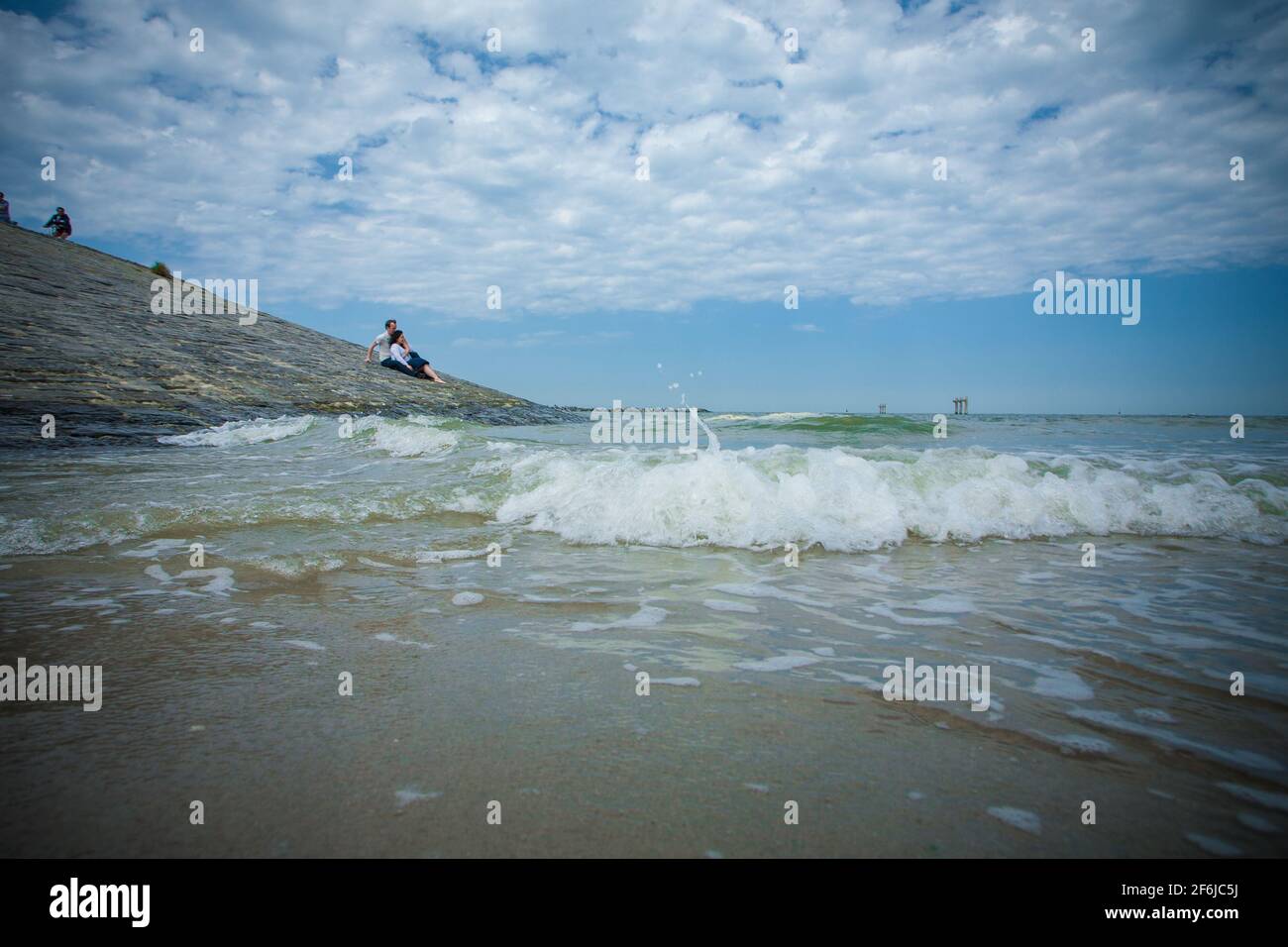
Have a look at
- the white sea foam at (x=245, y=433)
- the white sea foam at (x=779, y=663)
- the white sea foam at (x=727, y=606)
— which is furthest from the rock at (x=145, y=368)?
the white sea foam at (x=779, y=663)

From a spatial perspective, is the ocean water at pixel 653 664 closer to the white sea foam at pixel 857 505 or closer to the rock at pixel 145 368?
the white sea foam at pixel 857 505

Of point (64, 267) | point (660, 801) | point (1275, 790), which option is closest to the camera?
point (660, 801)

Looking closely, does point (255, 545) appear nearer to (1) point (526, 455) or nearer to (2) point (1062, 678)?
(1) point (526, 455)

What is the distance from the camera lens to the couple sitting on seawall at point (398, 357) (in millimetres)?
19453

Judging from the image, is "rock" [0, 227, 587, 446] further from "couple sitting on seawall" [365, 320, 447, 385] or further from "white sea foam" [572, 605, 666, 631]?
"white sea foam" [572, 605, 666, 631]

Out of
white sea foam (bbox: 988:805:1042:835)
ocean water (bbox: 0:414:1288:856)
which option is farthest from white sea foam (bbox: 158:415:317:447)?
white sea foam (bbox: 988:805:1042:835)

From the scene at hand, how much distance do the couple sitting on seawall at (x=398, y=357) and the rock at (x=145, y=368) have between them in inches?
17.8

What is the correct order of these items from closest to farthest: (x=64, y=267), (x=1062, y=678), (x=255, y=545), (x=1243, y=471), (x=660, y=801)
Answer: (x=660, y=801), (x=1062, y=678), (x=255, y=545), (x=1243, y=471), (x=64, y=267)

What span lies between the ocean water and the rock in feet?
17.1

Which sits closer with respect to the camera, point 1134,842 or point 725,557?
point 1134,842

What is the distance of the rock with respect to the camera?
10562 mm

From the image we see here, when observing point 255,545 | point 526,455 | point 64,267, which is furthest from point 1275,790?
point 64,267
